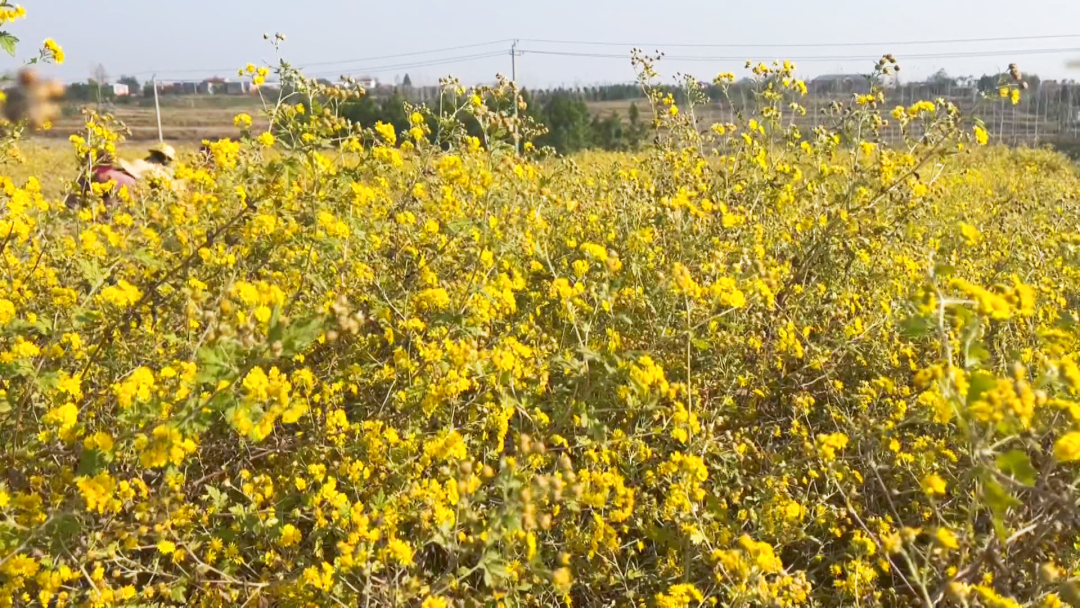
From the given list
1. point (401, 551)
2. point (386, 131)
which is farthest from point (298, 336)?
point (386, 131)

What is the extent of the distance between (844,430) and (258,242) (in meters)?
2.44

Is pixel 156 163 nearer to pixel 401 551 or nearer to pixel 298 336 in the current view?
pixel 298 336

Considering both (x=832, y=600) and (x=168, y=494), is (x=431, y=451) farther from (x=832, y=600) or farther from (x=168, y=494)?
(x=832, y=600)

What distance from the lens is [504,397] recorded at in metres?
2.29

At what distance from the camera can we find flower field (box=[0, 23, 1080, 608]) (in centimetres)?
176

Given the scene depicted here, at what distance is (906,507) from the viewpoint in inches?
101

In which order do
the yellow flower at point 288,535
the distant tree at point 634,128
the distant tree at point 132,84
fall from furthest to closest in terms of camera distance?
the distant tree at point 132,84, the distant tree at point 634,128, the yellow flower at point 288,535

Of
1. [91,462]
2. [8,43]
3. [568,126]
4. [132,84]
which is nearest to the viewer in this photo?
[91,462]

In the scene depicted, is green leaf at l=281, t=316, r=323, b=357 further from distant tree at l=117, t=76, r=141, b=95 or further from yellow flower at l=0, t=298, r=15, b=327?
distant tree at l=117, t=76, r=141, b=95

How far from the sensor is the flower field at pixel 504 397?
176cm

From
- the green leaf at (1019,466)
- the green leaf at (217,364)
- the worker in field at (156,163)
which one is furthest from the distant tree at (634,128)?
the green leaf at (1019,466)

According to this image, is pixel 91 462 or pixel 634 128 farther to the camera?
pixel 634 128

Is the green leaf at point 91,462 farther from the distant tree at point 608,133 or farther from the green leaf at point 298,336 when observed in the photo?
the distant tree at point 608,133

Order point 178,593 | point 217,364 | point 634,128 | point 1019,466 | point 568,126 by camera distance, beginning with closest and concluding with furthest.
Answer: point 1019,466, point 217,364, point 178,593, point 568,126, point 634,128
